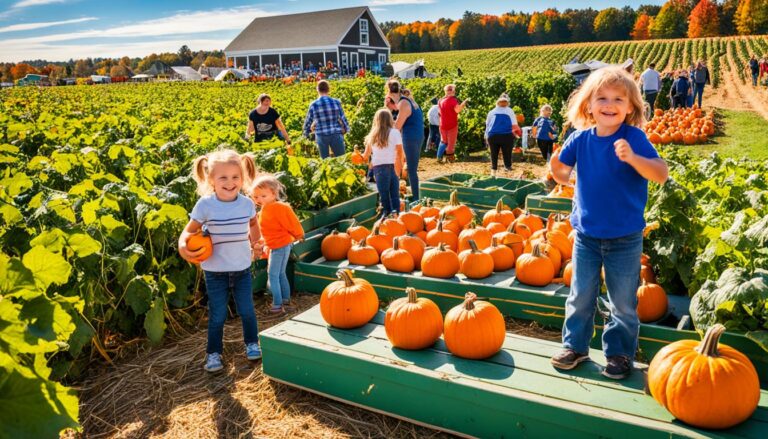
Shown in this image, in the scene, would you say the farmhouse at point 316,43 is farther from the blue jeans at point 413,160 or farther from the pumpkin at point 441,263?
the pumpkin at point 441,263

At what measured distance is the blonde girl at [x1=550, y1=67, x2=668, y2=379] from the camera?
3.16 m

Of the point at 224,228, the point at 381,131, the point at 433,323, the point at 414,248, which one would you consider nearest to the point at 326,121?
the point at 381,131

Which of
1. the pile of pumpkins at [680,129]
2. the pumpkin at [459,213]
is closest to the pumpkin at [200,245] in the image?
the pumpkin at [459,213]

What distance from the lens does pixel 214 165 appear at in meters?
4.14

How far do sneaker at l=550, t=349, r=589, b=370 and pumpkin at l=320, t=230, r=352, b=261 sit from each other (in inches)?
120

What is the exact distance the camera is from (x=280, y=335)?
400cm

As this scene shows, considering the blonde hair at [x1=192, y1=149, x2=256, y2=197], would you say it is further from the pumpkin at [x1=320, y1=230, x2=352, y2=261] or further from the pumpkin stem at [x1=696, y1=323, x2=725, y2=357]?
the pumpkin stem at [x1=696, y1=323, x2=725, y2=357]

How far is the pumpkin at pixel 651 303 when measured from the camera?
420 cm

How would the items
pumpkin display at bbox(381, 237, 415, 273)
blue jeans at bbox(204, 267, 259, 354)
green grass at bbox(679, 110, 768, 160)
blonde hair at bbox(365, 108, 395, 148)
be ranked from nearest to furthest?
blue jeans at bbox(204, 267, 259, 354) → pumpkin display at bbox(381, 237, 415, 273) → blonde hair at bbox(365, 108, 395, 148) → green grass at bbox(679, 110, 768, 160)

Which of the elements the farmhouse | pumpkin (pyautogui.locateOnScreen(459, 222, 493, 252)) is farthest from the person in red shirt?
the farmhouse

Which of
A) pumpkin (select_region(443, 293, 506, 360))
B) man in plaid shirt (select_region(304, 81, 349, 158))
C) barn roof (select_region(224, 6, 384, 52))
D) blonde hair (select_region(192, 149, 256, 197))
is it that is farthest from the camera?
barn roof (select_region(224, 6, 384, 52))

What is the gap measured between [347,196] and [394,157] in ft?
2.93

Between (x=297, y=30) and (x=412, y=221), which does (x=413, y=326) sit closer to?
(x=412, y=221)

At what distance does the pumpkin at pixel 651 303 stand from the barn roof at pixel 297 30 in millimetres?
71982
